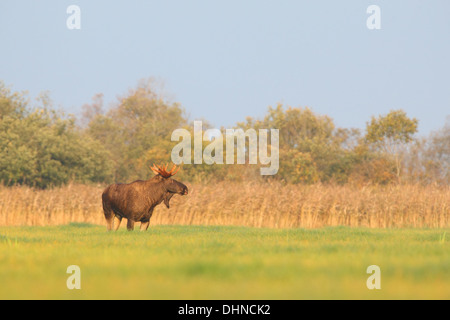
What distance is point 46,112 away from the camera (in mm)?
50656

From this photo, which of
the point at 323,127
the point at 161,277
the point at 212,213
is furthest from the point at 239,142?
the point at 161,277

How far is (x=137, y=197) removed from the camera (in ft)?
58.9

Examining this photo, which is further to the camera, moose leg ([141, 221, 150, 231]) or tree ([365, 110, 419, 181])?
tree ([365, 110, 419, 181])

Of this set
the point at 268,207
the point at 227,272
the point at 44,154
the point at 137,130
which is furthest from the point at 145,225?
the point at 137,130

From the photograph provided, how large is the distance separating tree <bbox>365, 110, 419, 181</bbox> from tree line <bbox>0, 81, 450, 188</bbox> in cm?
8

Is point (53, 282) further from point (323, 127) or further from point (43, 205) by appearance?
point (323, 127)

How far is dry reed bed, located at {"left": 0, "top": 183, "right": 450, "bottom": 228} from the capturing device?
87.7 ft

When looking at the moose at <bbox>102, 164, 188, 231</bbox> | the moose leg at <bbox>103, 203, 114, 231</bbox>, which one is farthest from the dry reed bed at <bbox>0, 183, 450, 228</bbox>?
the moose at <bbox>102, 164, 188, 231</bbox>

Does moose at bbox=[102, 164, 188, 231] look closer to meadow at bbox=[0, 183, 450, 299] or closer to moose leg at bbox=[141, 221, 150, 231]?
moose leg at bbox=[141, 221, 150, 231]

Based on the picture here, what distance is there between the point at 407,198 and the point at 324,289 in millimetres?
21045

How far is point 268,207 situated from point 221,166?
23046 millimetres

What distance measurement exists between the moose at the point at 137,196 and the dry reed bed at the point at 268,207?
8774 millimetres

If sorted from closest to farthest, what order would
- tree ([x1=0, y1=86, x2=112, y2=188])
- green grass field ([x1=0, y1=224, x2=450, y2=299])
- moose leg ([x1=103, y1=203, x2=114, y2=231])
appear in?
green grass field ([x1=0, y1=224, x2=450, y2=299]) → moose leg ([x1=103, y1=203, x2=114, y2=231]) → tree ([x1=0, y1=86, x2=112, y2=188])

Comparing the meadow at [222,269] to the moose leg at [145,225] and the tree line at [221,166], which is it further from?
the tree line at [221,166]
